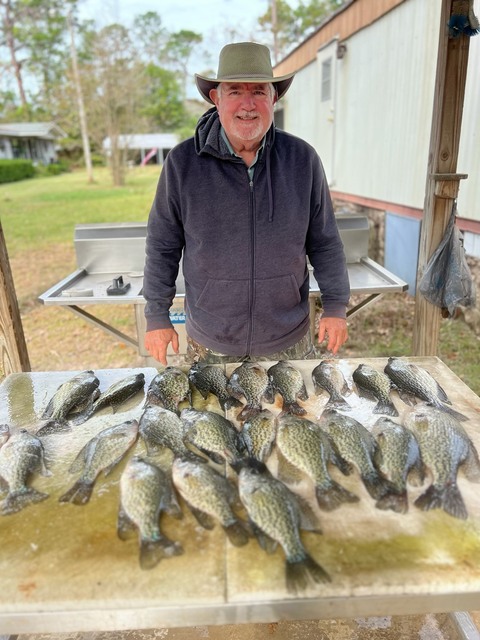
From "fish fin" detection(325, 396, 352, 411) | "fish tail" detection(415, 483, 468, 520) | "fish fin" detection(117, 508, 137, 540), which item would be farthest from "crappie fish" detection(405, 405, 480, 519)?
"fish fin" detection(117, 508, 137, 540)

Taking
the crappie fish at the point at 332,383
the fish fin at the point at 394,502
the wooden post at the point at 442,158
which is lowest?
the fish fin at the point at 394,502

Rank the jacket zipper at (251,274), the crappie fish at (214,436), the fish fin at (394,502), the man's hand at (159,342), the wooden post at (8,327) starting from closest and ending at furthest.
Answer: the fish fin at (394,502), the crappie fish at (214,436), the jacket zipper at (251,274), the man's hand at (159,342), the wooden post at (8,327)

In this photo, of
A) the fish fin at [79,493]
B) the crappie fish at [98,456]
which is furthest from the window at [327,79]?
the fish fin at [79,493]

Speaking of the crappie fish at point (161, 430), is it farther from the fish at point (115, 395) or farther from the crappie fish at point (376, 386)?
the crappie fish at point (376, 386)

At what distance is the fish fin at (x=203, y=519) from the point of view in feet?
4.34

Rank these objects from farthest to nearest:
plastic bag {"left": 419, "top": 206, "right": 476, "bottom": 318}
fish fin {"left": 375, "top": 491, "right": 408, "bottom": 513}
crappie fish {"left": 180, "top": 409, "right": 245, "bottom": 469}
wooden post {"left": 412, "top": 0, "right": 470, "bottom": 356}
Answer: plastic bag {"left": 419, "top": 206, "right": 476, "bottom": 318}, wooden post {"left": 412, "top": 0, "right": 470, "bottom": 356}, crappie fish {"left": 180, "top": 409, "right": 245, "bottom": 469}, fish fin {"left": 375, "top": 491, "right": 408, "bottom": 513}

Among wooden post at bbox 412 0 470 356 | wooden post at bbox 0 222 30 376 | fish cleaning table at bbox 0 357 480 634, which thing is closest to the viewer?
fish cleaning table at bbox 0 357 480 634

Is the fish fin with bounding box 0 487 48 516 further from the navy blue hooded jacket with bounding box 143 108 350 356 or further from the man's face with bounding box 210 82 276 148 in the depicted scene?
the man's face with bounding box 210 82 276 148

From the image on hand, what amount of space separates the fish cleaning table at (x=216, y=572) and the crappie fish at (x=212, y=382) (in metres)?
0.61

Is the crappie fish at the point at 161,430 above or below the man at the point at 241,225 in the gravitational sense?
below

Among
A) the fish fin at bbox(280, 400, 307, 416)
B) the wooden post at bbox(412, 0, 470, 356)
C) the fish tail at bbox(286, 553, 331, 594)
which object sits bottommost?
the fish tail at bbox(286, 553, 331, 594)

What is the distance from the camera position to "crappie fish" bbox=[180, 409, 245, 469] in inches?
62.2

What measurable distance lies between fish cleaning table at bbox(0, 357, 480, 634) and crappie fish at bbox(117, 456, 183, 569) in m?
0.02

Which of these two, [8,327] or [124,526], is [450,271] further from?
[8,327]
